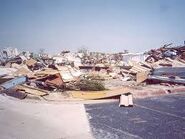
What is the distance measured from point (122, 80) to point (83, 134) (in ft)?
33.7

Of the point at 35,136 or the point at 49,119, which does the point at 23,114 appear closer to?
the point at 49,119

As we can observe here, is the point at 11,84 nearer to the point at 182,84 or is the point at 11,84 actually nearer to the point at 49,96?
the point at 49,96

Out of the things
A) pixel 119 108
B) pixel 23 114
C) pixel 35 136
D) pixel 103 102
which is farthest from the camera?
pixel 103 102

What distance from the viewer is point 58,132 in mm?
5848

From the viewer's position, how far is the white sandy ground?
5699 millimetres

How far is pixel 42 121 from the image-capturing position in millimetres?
6703

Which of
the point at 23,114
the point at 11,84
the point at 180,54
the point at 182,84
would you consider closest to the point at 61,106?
the point at 23,114

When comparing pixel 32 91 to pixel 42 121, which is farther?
pixel 32 91

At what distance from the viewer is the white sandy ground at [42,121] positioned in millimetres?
5699

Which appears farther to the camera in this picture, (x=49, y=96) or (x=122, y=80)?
(x=122, y=80)

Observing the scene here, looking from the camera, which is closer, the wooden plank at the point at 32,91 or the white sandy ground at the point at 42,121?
the white sandy ground at the point at 42,121

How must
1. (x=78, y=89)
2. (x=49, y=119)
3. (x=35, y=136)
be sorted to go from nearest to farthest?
(x=35, y=136)
(x=49, y=119)
(x=78, y=89)

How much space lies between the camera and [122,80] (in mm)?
15820

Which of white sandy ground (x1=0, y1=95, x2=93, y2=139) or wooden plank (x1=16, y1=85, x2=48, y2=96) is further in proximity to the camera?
wooden plank (x1=16, y1=85, x2=48, y2=96)
